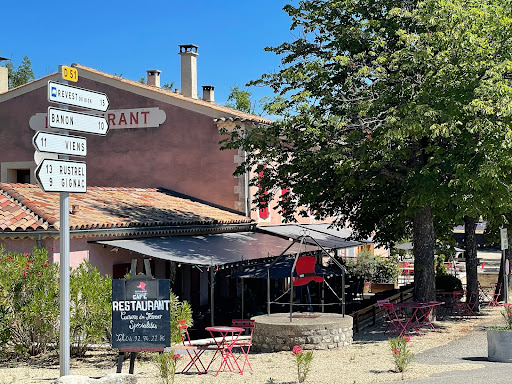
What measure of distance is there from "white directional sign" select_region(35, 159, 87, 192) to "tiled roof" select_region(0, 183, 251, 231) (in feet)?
20.9

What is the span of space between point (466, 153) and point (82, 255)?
858cm

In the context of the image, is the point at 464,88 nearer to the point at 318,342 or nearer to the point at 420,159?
the point at 420,159

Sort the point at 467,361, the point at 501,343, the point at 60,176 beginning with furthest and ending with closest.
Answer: the point at 467,361
the point at 501,343
the point at 60,176

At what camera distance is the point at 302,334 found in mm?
14211

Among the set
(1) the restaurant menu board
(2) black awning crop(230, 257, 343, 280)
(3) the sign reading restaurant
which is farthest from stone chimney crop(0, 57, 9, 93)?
(1) the restaurant menu board

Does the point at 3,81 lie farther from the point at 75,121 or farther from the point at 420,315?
the point at 75,121

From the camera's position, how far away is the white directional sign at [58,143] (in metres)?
7.63

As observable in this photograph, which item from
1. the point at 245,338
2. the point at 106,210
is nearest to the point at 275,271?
the point at 245,338

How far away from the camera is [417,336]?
1599 centimetres

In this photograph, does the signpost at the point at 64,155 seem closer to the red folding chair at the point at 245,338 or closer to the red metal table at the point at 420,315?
the red folding chair at the point at 245,338

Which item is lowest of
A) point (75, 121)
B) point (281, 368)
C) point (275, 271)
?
point (281, 368)

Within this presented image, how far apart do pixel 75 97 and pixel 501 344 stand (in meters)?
8.02

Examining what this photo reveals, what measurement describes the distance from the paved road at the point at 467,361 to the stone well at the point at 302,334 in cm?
179

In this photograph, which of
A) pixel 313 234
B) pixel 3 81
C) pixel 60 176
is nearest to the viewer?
pixel 60 176
